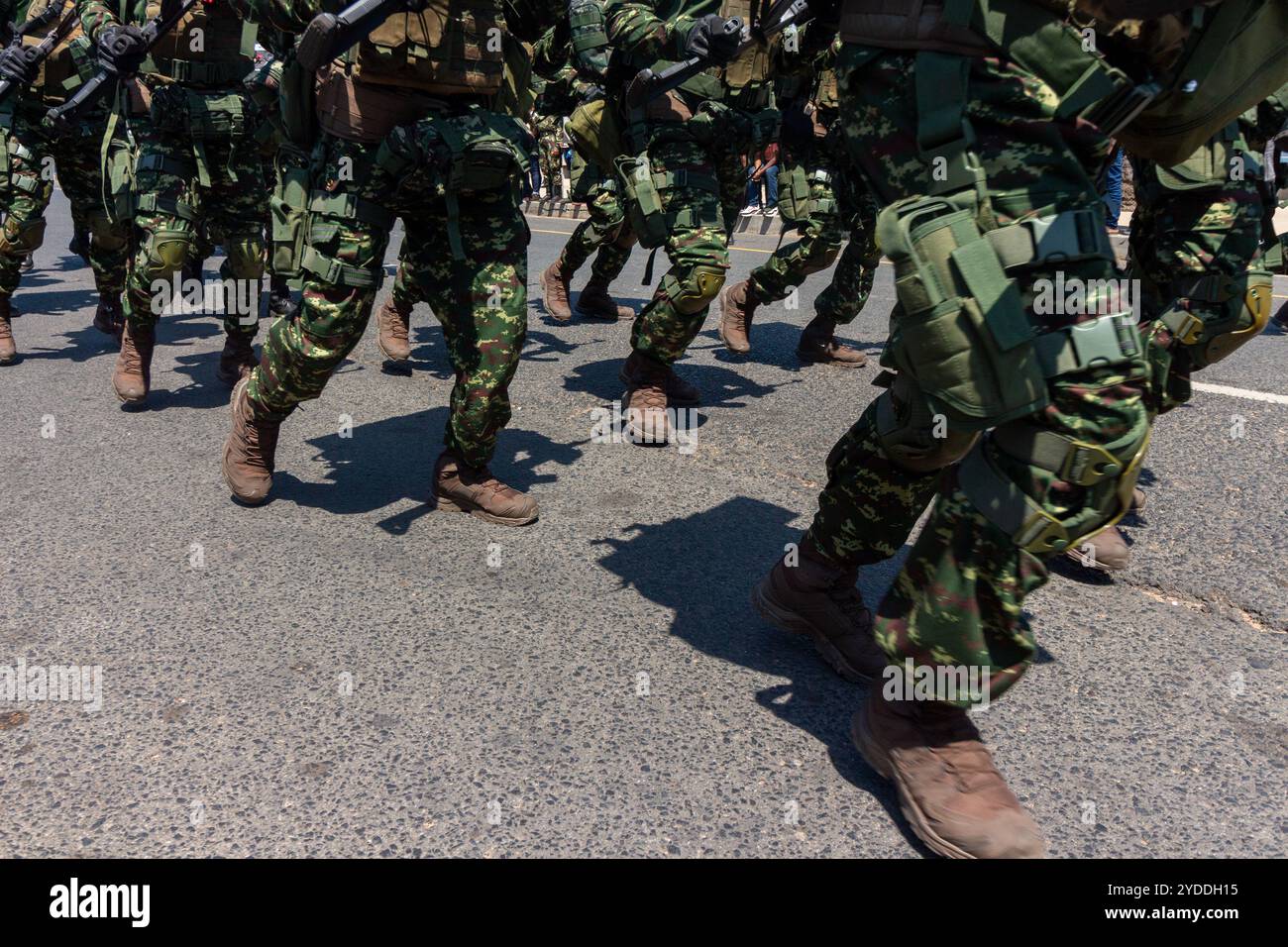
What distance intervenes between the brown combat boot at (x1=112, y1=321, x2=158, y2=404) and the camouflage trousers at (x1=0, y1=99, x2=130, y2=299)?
3.77 feet

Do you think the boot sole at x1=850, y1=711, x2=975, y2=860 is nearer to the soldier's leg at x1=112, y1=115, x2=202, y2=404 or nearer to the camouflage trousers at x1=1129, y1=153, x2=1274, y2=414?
the camouflage trousers at x1=1129, y1=153, x2=1274, y2=414

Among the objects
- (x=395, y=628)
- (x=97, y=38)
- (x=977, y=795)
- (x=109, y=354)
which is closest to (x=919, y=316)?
(x=977, y=795)

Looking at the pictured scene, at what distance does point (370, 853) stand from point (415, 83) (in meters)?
2.27

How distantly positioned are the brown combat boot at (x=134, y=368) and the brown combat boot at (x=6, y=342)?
142 cm

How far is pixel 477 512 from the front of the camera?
11.5 feet

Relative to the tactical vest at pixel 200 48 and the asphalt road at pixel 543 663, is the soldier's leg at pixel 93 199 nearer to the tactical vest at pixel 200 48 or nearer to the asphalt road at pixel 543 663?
the tactical vest at pixel 200 48

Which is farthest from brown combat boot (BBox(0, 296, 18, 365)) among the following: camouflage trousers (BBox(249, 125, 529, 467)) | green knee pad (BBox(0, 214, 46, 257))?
camouflage trousers (BBox(249, 125, 529, 467))

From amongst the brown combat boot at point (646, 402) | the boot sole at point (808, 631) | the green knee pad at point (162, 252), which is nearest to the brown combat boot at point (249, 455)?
the green knee pad at point (162, 252)

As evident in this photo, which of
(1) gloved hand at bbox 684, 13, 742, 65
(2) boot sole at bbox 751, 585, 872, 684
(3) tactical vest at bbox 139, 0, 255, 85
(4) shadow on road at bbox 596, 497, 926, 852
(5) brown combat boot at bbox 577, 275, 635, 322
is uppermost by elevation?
(1) gloved hand at bbox 684, 13, 742, 65

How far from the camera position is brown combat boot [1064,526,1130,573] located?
3.05 m

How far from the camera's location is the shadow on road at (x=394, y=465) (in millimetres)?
3609

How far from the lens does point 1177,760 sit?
2145 millimetres

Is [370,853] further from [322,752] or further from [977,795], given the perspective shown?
[977,795]

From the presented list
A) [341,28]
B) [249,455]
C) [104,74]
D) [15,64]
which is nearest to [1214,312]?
[341,28]
